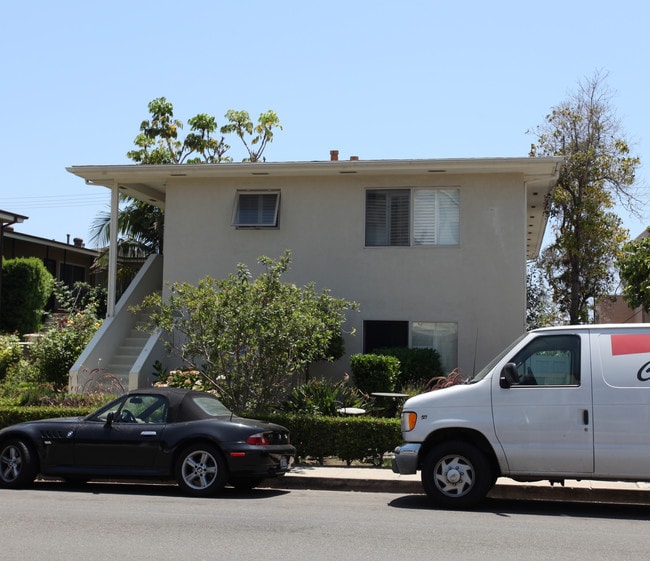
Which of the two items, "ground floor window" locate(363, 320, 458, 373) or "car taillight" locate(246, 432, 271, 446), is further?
"ground floor window" locate(363, 320, 458, 373)

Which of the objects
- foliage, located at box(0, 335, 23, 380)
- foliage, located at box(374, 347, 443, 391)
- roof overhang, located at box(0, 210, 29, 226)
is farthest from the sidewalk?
roof overhang, located at box(0, 210, 29, 226)

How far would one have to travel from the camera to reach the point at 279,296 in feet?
48.2

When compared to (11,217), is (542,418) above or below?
below

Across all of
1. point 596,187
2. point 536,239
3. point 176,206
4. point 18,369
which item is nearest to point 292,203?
point 176,206

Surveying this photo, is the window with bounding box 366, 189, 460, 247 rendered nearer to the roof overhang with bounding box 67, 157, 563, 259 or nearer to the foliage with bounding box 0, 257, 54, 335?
the roof overhang with bounding box 67, 157, 563, 259

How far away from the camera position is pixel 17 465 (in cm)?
1152

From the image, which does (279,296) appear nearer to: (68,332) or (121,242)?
(68,332)

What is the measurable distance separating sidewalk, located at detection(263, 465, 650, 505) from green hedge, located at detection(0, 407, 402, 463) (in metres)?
0.62

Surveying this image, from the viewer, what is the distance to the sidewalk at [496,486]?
36.8 ft

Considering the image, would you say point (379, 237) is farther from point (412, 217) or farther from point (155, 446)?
point (155, 446)

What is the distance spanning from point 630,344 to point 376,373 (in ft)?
23.5

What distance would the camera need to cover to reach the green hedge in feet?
43.8

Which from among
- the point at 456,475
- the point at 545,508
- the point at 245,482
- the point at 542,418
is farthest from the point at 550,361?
the point at 245,482

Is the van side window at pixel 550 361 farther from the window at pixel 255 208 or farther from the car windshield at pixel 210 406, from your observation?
the window at pixel 255 208
